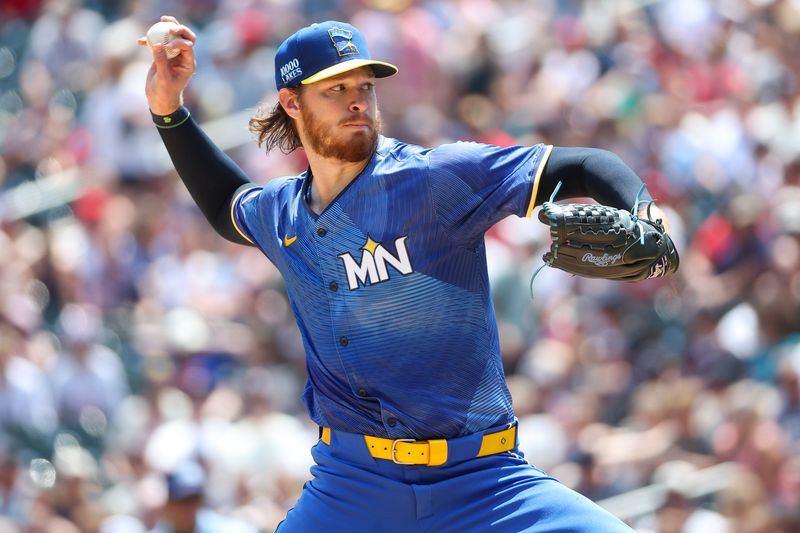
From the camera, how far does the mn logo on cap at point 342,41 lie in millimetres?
4535

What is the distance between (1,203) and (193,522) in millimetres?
4878

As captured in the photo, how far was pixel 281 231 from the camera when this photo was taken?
4672 mm

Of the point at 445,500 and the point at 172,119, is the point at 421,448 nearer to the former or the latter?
the point at 445,500

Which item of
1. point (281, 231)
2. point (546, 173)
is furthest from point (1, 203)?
point (546, 173)

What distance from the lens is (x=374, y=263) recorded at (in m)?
4.37

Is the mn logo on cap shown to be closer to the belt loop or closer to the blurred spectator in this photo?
the belt loop

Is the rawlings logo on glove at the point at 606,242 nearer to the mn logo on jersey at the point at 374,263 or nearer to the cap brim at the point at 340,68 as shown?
the mn logo on jersey at the point at 374,263

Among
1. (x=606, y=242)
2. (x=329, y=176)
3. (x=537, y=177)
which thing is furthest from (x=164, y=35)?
(x=606, y=242)

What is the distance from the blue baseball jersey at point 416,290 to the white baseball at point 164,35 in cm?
93

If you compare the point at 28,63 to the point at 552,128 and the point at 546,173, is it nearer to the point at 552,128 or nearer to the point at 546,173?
the point at 552,128

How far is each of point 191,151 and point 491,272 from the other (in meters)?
4.53

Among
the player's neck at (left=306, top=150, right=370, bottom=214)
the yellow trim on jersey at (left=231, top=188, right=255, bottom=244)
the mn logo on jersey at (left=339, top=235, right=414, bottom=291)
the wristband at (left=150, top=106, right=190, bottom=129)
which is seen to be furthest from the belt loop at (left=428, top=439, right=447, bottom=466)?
the wristband at (left=150, top=106, right=190, bottom=129)

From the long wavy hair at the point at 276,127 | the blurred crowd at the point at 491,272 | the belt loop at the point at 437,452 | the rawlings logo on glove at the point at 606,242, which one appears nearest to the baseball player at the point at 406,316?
the belt loop at the point at 437,452

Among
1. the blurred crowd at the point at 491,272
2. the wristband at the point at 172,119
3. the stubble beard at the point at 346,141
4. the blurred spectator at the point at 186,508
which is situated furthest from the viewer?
the blurred crowd at the point at 491,272
